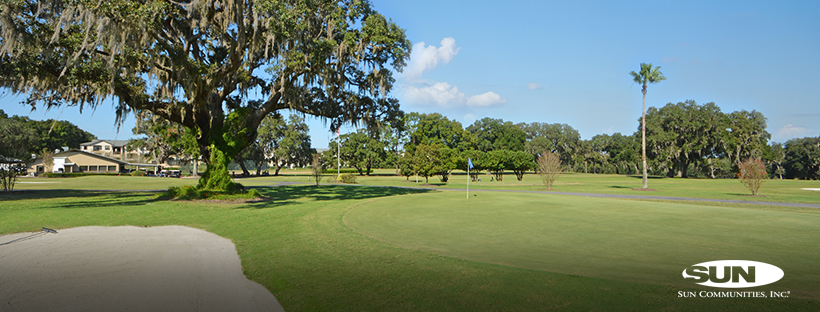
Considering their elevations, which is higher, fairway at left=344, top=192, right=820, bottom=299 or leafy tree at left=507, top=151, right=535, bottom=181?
leafy tree at left=507, top=151, right=535, bottom=181

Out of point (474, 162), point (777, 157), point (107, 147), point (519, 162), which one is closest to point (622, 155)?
point (777, 157)

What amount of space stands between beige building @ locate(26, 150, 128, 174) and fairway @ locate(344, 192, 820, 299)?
79.1 m

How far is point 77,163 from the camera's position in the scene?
6925 centimetres

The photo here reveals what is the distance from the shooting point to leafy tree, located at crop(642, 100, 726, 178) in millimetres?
64062

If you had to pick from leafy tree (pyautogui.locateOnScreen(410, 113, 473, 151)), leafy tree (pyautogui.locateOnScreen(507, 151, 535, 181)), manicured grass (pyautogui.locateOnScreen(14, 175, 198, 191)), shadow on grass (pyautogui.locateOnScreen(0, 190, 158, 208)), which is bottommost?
manicured grass (pyautogui.locateOnScreen(14, 175, 198, 191))

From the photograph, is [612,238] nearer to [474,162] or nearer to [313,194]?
[313,194]

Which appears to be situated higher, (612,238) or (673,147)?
(673,147)

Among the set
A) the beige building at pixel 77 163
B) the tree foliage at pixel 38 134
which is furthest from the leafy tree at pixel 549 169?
the beige building at pixel 77 163

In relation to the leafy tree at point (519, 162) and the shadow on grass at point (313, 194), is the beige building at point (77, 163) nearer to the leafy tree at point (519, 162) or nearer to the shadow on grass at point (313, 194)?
the shadow on grass at point (313, 194)

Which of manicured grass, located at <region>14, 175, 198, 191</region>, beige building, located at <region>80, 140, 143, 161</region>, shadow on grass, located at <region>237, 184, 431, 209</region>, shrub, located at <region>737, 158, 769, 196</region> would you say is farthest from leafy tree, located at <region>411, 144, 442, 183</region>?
beige building, located at <region>80, 140, 143, 161</region>

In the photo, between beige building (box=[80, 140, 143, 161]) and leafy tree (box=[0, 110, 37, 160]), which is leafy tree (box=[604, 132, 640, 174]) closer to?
leafy tree (box=[0, 110, 37, 160])

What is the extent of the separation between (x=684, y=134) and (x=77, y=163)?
106877 mm

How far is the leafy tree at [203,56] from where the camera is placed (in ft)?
46.3

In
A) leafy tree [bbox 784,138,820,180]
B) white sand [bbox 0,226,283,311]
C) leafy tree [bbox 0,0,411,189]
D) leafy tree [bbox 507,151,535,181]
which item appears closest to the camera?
white sand [bbox 0,226,283,311]
